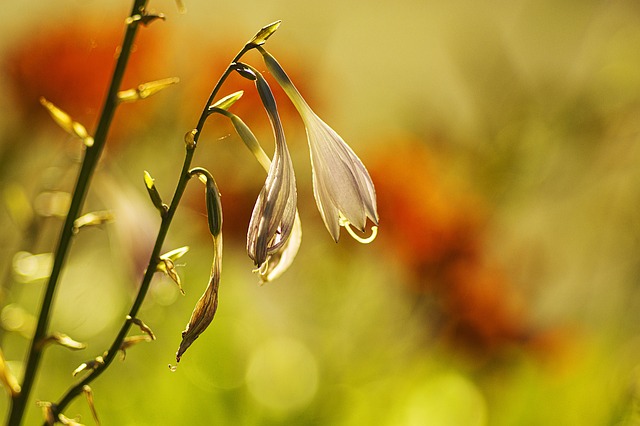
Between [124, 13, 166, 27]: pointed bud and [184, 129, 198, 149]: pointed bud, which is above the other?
[124, 13, 166, 27]: pointed bud

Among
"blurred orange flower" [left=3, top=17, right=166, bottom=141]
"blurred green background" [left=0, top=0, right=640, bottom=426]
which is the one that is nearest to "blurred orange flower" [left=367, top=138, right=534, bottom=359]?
"blurred green background" [left=0, top=0, right=640, bottom=426]

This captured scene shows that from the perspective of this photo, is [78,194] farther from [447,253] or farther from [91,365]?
[447,253]

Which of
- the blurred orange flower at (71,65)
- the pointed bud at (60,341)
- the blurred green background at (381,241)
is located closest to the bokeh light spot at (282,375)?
the blurred green background at (381,241)

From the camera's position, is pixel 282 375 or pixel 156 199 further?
pixel 282 375

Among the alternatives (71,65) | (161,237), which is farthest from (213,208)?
(71,65)

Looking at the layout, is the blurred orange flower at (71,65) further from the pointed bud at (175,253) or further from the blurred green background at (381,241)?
the pointed bud at (175,253)

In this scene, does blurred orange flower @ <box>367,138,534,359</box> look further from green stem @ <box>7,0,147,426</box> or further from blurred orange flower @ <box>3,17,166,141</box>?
green stem @ <box>7,0,147,426</box>
